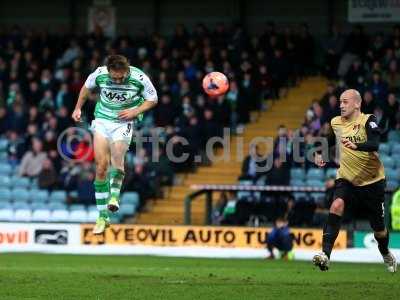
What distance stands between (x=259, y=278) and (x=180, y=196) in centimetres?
1344

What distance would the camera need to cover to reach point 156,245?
2603cm

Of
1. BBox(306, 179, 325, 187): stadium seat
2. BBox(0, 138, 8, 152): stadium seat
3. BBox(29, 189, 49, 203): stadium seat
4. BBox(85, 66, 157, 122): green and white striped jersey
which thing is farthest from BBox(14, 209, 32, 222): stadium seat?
BBox(85, 66, 157, 122): green and white striped jersey

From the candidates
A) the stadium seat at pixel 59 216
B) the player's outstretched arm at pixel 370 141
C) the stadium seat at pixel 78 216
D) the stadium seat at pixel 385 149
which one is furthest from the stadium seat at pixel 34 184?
the player's outstretched arm at pixel 370 141

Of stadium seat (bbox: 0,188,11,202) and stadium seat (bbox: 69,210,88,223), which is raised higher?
stadium seat (bbox: 0,188,11,202)

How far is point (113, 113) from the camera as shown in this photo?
1591 cm

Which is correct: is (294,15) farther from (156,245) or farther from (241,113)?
(156,245)

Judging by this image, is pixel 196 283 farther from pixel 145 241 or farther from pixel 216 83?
pixel 145 241

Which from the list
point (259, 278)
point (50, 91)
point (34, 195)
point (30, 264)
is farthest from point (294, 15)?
point (259, 278)

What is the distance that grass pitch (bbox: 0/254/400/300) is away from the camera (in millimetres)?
13602

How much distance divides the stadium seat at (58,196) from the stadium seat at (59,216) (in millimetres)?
756

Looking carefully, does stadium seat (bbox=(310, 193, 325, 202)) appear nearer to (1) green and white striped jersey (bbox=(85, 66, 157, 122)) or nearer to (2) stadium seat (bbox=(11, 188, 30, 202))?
(2) stadium seat (bbox=(11, 188, 30, 202))

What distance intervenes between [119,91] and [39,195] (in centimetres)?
1405

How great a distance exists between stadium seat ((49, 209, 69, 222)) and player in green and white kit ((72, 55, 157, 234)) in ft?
38.9

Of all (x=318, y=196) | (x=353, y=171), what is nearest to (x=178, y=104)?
(x=318, y=196)
